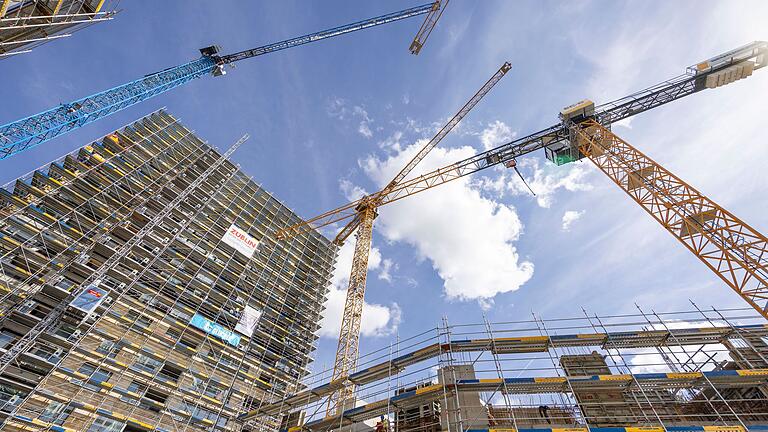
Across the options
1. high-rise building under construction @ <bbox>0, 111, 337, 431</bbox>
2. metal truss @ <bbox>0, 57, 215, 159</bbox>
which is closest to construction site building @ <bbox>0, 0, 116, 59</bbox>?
metal truss @ <bbox>0, 57, 215, 159</bbox>

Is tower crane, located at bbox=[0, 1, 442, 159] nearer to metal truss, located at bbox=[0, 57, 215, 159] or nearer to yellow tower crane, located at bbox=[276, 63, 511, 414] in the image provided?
metal truss, located at bbox=[0, 57, 215, 159]

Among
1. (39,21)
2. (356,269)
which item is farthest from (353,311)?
(39,21)

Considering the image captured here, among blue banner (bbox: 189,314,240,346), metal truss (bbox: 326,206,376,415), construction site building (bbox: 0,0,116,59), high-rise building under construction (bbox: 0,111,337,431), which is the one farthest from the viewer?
metal truss (bbox: 326,206,376,415)

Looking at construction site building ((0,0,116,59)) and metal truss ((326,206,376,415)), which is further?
metal truss ((326,206,376,415))

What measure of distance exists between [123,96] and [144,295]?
18.5m

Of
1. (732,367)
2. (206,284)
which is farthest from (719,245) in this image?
(206,284)

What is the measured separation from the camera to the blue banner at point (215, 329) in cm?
2319

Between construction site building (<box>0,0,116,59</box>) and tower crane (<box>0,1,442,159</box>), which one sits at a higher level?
tower crane (<box>0,1,442,159</box>)

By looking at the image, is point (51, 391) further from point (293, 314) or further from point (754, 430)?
point (754, 430)

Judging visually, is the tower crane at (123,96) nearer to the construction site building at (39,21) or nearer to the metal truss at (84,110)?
the metal truss at (84,110)

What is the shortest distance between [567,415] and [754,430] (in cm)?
A: 636

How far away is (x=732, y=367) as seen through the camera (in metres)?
13.6

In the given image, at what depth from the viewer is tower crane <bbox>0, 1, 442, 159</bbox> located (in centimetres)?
2164

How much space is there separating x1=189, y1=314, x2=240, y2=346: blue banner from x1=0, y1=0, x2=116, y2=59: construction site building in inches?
666
